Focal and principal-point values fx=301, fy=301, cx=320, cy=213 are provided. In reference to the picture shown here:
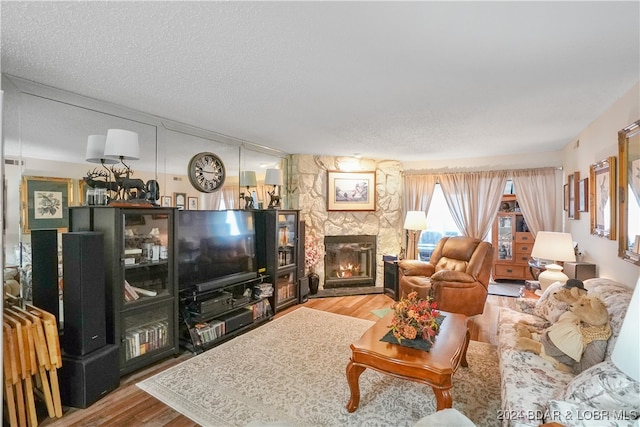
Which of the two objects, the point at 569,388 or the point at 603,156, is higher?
the point at 603,156

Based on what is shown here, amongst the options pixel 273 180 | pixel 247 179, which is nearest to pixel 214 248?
pixel 247 179

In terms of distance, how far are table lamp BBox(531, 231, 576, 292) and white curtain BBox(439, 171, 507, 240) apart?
1886mm

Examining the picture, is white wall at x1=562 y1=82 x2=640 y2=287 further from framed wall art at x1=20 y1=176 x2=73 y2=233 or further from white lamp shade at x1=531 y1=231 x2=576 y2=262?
framed wall art at x1=20 y1=176 x2=73 y2=233

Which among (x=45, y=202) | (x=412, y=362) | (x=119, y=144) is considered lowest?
(x=412, y=362)

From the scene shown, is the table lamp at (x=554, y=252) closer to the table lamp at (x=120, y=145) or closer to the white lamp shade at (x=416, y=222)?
the white lamp shade at (x=416, y=222)

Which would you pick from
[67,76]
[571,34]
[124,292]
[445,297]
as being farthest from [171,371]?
[571,34]

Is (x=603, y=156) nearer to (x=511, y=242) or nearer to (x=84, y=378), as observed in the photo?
(x=511, y=242)

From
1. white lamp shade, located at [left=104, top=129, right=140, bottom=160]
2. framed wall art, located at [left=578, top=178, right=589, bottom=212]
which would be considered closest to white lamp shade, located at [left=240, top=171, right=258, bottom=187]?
white lamp shade, located at [left=104, top=129, right=140, bottom=160]

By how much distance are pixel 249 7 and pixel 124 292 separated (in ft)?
7.83

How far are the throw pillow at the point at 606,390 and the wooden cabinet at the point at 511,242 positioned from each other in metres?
4.78

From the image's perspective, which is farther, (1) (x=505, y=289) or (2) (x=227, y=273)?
(1) (x=505, y=289)

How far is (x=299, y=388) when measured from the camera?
237 centimetres

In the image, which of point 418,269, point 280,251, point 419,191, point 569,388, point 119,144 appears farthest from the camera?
point 419,191

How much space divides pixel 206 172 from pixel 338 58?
2.40 meters
